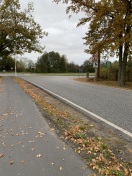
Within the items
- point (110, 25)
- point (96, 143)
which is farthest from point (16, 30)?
point (96, 143)

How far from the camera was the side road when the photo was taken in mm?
3457

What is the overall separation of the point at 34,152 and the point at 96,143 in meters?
1.33

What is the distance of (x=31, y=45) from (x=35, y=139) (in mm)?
31429

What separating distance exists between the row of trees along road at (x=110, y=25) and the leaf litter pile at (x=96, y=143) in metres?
12.9

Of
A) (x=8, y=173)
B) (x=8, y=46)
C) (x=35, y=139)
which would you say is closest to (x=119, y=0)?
(x=35, y=139)

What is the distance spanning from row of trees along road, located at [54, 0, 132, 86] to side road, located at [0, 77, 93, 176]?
13951mm

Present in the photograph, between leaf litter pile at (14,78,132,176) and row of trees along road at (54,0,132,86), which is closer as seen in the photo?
leaf litter pile at (14,78,132,176)

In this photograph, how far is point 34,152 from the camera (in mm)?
4145

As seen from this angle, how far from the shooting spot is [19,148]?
4.35 meters

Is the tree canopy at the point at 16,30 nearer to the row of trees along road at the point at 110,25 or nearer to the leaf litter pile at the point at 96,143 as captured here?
the row of trees along road at the point at 110,25

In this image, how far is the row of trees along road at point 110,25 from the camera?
18047 millimetres

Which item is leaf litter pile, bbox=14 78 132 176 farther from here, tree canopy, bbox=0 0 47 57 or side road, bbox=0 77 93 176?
tree canopy, bbox=0 0 47 57

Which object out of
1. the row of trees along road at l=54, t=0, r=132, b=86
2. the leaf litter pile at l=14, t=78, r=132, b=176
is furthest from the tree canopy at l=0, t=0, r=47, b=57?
the leaf litter pile at l=14, t=78, r=132, b=176

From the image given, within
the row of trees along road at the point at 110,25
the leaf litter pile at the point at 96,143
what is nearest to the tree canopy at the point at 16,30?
the row of trees along road at the point at 110,25
